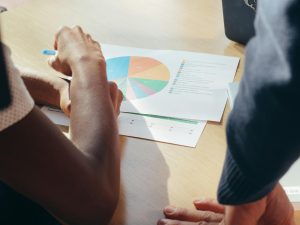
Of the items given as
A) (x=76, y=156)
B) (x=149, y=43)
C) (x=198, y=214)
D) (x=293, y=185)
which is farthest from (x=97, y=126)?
(x=149, y=43)

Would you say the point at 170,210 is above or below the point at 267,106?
below

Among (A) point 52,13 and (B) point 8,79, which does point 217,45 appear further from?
(B) point 8,79

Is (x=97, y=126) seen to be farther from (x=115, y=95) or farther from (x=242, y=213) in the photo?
(x=242, y=213)

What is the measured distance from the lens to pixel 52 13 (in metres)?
1.22

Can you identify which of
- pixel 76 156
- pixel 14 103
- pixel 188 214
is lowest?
pixel 188 214

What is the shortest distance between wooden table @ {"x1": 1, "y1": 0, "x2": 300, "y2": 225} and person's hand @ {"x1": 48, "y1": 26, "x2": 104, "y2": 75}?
72 mm

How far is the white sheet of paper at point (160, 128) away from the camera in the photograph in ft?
2.50

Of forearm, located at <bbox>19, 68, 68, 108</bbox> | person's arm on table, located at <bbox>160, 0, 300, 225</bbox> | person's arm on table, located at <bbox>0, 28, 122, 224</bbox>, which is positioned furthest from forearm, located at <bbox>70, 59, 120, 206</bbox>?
person's arm on table, located at <bbox>160, 0, 300, 225</bbox>

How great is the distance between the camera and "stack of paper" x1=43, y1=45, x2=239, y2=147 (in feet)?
2.60

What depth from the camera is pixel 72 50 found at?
867mm

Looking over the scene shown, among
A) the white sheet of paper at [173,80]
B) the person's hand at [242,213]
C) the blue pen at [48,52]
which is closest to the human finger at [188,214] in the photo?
the person's hand at [242,213]

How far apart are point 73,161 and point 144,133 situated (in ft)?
0.77

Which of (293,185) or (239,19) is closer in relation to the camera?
(293,185)

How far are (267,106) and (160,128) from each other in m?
0.41
